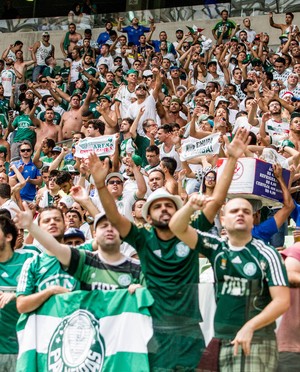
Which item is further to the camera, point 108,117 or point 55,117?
point 55,117

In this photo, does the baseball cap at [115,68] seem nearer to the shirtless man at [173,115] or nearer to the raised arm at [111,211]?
the shirtless man at [173,115]

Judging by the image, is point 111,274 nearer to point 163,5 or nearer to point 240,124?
point 240,124

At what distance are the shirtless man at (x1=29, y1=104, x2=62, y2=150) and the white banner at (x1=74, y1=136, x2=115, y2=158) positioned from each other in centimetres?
489

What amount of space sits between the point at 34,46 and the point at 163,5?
3.57 metres

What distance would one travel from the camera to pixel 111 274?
7.42 meters

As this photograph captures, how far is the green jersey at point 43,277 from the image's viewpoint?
7559 millimetres

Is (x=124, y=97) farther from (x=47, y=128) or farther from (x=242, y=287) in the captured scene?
(x=242, y=287)

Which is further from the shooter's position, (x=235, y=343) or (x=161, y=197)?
(x=161, y=197)

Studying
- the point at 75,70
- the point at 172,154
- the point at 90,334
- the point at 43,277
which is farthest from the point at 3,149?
the point at 90,334

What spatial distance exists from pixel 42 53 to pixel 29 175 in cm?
869

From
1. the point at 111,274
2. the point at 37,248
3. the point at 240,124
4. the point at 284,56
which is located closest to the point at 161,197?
the point at 111,274

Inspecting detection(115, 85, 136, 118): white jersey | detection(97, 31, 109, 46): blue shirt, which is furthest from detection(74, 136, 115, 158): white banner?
detection(97, 31, 109, 46): blue shirt

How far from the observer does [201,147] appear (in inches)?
448

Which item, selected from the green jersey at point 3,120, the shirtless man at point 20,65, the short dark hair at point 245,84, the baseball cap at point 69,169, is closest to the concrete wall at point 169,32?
the shirtless man at point 20,65
